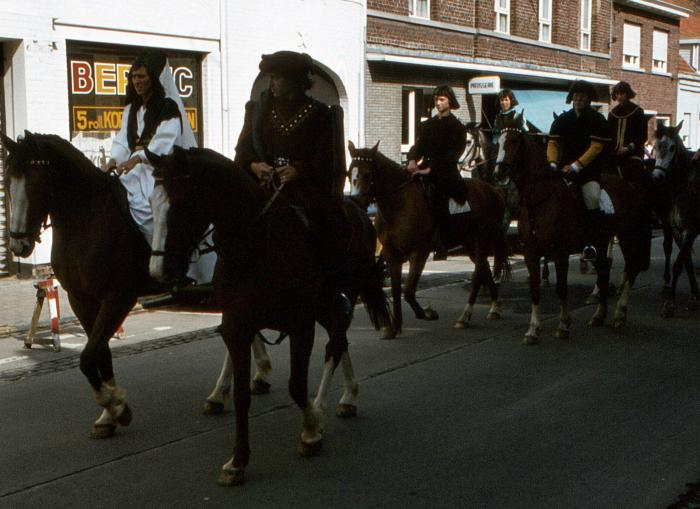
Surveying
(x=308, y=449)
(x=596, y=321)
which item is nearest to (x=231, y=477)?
(x=308, y=449)

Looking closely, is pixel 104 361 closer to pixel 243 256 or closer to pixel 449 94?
pixel 243 256

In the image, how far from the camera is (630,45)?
35.9 meters

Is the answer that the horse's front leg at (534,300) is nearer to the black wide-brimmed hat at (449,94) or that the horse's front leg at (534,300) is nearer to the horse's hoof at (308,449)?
the black wide-brimmed hat at (449,94)

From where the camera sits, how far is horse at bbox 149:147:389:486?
187 inches

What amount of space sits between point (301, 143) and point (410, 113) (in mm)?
17780

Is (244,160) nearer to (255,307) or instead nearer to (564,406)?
(255,307)

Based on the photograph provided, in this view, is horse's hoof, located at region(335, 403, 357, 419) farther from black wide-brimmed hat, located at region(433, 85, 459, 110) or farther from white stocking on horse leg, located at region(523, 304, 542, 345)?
black wide-brimmed hat, located at region(433, 85, 459, 110)

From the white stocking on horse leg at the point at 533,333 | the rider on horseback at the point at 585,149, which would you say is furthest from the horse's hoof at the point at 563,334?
the rider on horseback at the point at 585,149

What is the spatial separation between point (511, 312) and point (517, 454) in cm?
553

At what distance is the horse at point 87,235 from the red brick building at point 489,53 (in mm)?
15673

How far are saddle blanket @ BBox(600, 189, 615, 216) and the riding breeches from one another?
11 centimetres

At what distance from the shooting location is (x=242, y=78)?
1780cm

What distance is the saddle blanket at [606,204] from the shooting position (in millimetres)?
10133

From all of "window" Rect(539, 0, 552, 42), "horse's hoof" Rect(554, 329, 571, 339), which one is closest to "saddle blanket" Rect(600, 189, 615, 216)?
"horse's hoof" Rect(554, 329, 571, 339)
